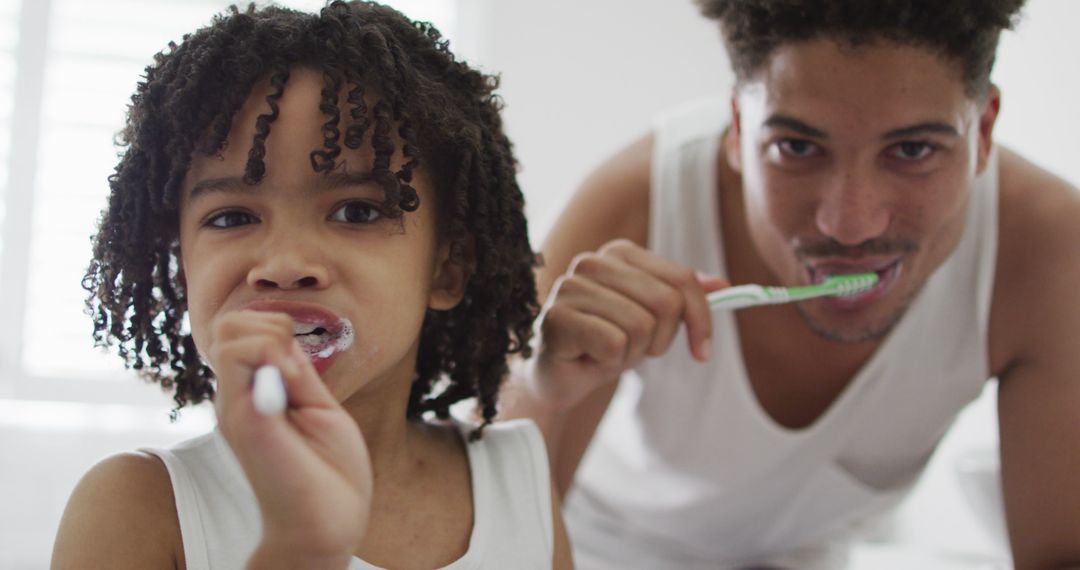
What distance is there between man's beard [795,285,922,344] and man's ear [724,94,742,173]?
16 cm

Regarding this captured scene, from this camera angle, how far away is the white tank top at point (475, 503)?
2.21ft

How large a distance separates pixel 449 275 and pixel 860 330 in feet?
1.57

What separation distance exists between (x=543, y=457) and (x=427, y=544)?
14 cm

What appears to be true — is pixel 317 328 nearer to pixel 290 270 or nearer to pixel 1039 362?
pixel 290 270

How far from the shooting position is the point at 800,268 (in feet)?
3.26

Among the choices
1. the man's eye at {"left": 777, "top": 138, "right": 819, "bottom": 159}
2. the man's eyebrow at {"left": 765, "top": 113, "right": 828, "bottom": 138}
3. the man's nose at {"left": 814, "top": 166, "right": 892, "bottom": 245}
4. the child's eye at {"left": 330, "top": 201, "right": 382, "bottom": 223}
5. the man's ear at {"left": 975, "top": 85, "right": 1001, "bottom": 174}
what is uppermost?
the man's ear at {"left": 975, "top": 85, "right": 1001, "bottom": 174}

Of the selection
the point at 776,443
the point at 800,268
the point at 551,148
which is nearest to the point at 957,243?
the point at 800,268

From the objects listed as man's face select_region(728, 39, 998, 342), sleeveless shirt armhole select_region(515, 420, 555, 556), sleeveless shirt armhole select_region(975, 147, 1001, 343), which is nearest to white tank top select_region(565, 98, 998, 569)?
sleeveless shirt armhole select_region(975, 147, 1001, 343)

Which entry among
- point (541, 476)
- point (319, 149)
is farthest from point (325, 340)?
point (541, 476)

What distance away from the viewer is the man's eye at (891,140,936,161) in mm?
923

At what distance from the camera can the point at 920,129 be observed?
899mm

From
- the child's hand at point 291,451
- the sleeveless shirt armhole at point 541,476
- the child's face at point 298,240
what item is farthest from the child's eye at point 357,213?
the sleeveless shirt armhole at point 541,476

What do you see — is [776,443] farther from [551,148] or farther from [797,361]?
[551,148]

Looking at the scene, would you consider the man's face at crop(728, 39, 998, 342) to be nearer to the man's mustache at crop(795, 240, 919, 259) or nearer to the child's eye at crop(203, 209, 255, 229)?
the man's mustache at crop(795, 240, 919, 259)
